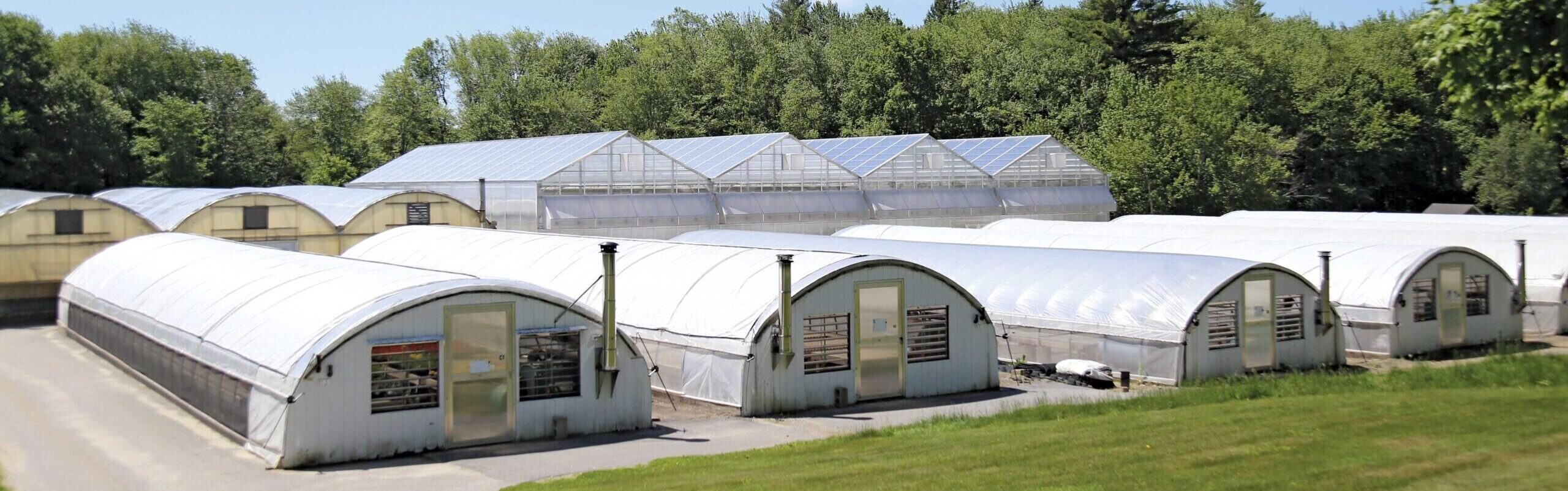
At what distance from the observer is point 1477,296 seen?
29.5m

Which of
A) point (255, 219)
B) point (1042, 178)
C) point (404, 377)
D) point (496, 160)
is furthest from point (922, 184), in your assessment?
point (404, 377)

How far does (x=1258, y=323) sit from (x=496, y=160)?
2771 centimetres

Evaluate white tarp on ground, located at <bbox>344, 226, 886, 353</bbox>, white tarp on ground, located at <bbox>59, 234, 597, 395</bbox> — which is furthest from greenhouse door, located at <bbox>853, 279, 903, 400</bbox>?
white tarp on ground, located at <bbox>59, 234, 597, 395</bbox>

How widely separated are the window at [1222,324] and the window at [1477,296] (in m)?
7.99

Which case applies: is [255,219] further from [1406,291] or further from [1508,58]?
[1508,58]

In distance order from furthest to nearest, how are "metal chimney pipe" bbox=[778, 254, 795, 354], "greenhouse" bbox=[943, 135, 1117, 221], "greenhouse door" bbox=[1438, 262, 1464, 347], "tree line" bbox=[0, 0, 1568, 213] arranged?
1. "tree line" bbox=[0, 0, 1568, 213]
2. "greenhouse" bbox=[943, 135, 1117, 221]
3. "greenhouse door" bbox=[1438, 262, 1464, 347]
4. "metal chimney pipe" bbox=[778, 254, 795, 354]

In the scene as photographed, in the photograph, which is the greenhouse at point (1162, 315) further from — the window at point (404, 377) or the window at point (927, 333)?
the window at point (404, 377)

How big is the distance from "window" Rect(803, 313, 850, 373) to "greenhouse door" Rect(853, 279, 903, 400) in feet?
0.57

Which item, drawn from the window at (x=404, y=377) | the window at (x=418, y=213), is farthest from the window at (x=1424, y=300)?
the window at (x=418, y=213)

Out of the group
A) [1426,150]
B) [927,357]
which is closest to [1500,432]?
[927,357]

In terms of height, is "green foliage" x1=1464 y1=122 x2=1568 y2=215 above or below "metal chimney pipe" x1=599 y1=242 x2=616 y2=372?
above

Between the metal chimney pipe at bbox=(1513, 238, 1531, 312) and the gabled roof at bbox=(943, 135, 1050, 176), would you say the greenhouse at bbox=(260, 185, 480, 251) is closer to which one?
the gabled roof at bbox=(943, 135, 1050, 176)

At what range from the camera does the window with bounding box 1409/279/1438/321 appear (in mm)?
27844

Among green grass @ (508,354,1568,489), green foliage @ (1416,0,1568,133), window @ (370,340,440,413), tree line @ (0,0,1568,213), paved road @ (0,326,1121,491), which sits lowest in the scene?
paved road @ (0,326,1121,491)
